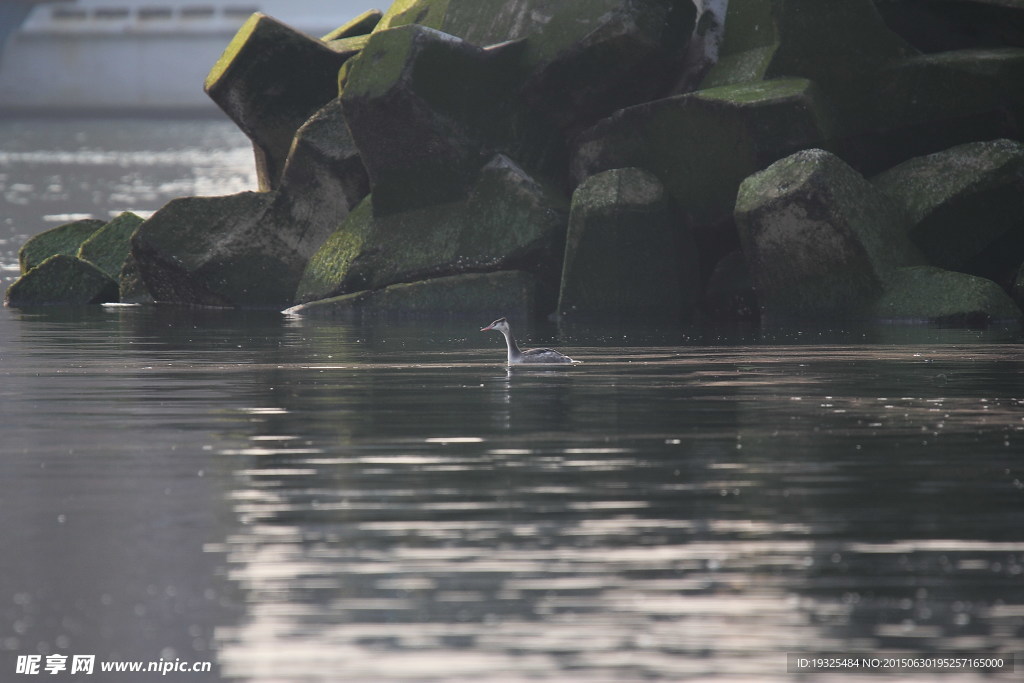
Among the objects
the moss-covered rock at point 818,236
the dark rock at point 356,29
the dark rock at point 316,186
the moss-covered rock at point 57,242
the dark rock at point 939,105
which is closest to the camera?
the moss-covered rock at point 818,236

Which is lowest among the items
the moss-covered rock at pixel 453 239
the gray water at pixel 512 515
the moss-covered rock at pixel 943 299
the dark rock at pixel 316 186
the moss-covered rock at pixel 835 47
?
the gray water at pixel 512 515

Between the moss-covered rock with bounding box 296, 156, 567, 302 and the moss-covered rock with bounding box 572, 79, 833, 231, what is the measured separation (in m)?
1.34

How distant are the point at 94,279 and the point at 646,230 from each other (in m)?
10.3

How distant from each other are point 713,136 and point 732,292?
7.11 feet

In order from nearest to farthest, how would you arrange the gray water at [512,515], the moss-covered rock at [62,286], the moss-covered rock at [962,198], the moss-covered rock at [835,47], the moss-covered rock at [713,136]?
the gray water at [512,515]
the moss-covered rock at [962,198]
the moss-covered rock at [713,136]
the moss-covered rock at [835,47]
the moss-covered rock at [62,286]

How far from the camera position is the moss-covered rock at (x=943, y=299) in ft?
77.8

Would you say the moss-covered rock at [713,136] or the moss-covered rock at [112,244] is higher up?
the moss-covered rock at [713,136]

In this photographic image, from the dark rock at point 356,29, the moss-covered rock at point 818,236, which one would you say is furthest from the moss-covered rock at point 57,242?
the moss-covered rock at point 818,236

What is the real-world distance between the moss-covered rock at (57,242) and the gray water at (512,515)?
15.0 metres

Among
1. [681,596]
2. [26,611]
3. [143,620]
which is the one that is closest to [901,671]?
[681,596]

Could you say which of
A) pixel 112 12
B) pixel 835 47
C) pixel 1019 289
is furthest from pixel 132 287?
pixel 112 12

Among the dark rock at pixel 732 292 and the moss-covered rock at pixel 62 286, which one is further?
the moss-covered rock at pixel 62 286

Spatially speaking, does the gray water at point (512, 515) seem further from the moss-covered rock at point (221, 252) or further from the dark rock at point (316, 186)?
the dark rock at point (316, 186)

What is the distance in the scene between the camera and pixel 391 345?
21609 millimetres
